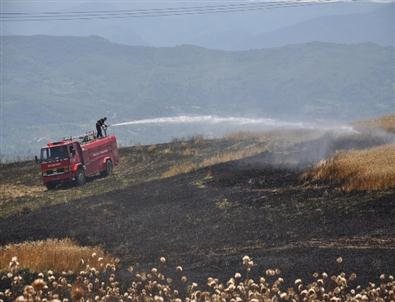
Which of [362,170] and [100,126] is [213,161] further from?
[362,170]

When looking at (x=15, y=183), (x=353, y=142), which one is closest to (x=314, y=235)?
(x=353, y=142)

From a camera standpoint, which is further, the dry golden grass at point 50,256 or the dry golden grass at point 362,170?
the dry golden grass at point 362,170

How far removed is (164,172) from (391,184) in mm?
19546

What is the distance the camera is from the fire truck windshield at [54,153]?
3500 centimetres

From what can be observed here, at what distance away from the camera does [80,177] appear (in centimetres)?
3562

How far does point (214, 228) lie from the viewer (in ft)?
60.9

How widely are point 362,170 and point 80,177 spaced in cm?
Answer: 1877

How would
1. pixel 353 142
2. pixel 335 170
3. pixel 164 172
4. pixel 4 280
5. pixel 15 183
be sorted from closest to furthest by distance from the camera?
1. pixel 4 280
2. pixel 335 170
3. pixel 353 142
4. pixel 164 172
5. pixel 15 183

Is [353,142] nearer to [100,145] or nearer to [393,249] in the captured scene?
[100,145]

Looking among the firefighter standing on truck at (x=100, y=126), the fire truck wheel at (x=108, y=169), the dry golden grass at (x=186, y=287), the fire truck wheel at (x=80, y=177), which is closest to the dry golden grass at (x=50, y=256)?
the dry golden grass at (x=186, y=287)

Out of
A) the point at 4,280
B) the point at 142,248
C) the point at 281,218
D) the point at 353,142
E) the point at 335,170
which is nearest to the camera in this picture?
the point at 4,280

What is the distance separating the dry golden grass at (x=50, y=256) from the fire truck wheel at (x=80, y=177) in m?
17.4

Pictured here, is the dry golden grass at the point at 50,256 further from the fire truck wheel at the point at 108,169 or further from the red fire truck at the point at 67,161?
the fire truck wheel at the point at 108,169

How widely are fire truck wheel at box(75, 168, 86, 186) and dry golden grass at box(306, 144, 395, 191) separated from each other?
51.5ft
